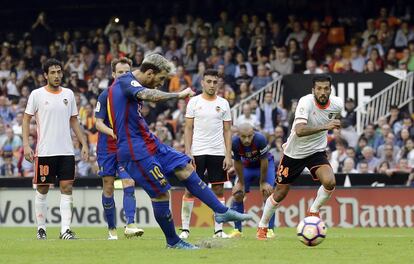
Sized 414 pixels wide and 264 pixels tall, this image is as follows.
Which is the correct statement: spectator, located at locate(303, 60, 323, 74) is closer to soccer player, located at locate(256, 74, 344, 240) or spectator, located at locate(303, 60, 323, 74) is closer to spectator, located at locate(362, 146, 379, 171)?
spectator, located at locate(362, 146, 379, 171)

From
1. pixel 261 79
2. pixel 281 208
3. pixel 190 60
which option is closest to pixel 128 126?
pixel 281 208

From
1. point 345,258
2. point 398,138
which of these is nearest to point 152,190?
point 345,258

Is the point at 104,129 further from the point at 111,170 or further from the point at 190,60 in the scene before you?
the point at 190,60

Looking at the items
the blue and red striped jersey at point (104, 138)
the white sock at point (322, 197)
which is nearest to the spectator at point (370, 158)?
the white sock at point (322, 197)

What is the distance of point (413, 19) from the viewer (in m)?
29.2

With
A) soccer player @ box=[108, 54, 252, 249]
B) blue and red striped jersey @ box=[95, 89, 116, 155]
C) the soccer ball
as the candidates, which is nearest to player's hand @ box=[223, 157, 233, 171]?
blue and red striped jersey @ box=[95, 89, 116, 155]

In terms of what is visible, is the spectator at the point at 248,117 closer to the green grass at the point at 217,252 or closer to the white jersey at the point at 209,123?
the white jersey at the point at 209,123

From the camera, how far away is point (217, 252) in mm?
12273

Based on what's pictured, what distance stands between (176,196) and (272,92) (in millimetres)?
5738

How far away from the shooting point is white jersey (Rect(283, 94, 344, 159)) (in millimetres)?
14586

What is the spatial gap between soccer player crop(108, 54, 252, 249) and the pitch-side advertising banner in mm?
9440

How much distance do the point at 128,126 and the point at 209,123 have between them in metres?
4.19

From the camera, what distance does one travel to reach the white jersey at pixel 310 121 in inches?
574

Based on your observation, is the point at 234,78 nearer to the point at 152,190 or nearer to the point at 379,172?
the point at 379,172
